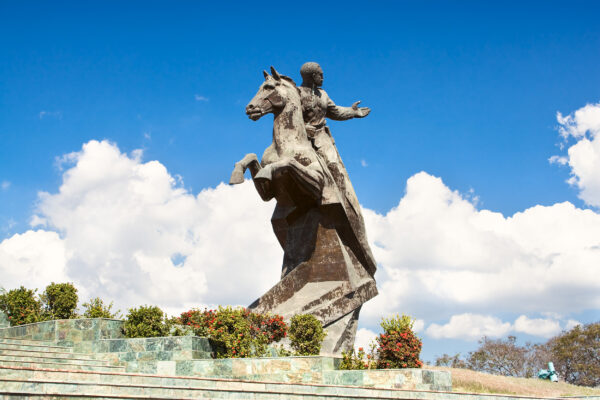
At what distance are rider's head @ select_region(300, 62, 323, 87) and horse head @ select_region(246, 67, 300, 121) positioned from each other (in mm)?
896

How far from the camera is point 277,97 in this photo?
15383 millimetres

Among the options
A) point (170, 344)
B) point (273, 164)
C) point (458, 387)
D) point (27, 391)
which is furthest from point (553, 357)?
point (27, 391)

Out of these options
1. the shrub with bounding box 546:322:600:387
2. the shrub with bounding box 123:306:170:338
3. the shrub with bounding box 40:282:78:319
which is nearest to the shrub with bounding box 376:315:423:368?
the shrub with bounding box 123:306:170:338

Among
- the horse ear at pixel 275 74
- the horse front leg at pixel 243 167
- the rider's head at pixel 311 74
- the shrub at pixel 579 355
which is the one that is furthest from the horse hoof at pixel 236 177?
the shrub at pixel 579 355

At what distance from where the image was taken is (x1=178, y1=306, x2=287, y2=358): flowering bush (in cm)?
1138

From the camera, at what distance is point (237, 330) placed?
1148cm

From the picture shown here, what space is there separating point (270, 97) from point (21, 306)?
8.38 meters

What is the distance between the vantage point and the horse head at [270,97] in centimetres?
1530

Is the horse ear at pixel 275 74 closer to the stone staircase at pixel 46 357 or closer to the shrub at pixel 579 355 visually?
the stone staircase at pixel 46 357

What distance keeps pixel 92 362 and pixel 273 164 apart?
585 cm

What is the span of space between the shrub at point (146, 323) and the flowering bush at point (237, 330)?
57cm

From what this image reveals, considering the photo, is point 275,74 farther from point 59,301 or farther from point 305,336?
point 59,301

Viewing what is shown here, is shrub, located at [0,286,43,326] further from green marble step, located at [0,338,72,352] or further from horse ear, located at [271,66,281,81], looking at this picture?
horse ear, located at [271,66,281,81]

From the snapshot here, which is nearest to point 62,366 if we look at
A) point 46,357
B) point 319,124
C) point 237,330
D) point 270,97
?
point 46,357
